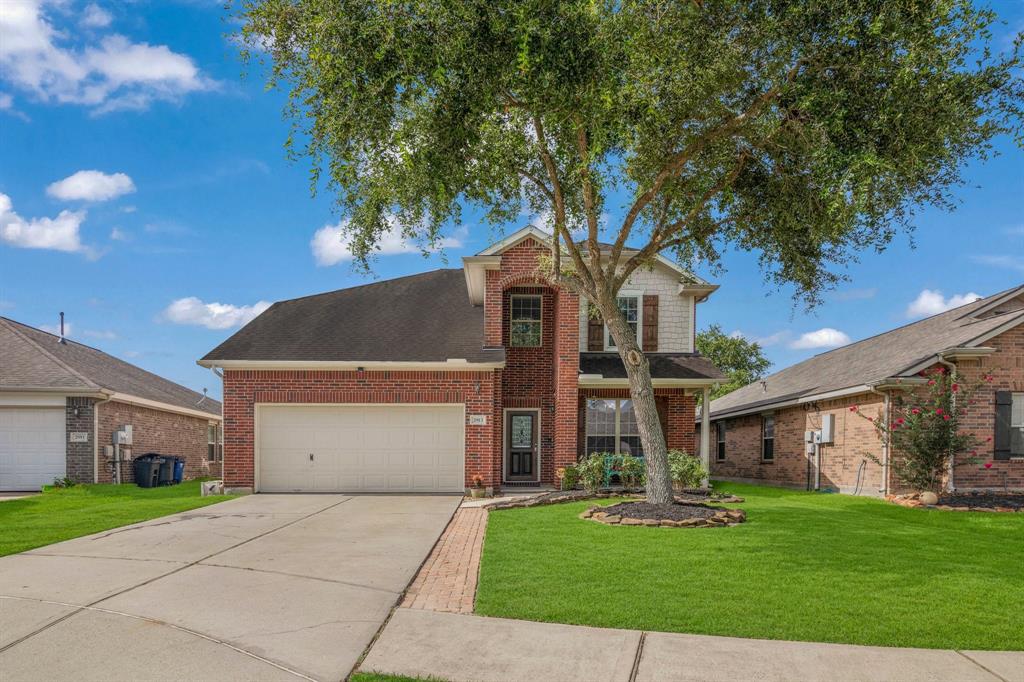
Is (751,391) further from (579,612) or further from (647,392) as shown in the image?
(579,612)

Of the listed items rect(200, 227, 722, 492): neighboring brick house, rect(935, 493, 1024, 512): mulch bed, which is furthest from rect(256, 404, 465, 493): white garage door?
rect(935, 493, 1024, 512): mulch bed

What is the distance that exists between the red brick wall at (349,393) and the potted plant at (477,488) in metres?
0.18

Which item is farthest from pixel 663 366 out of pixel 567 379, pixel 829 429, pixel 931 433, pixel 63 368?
pixel 63 368

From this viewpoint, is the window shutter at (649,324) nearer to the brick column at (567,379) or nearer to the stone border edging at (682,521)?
the brick column at (567,379)

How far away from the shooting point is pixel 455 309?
18766 millimetres

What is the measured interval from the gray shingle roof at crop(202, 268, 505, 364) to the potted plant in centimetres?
266

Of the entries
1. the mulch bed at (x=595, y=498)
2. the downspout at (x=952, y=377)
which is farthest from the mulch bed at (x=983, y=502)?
the mulch bed at (x=595, y=498)

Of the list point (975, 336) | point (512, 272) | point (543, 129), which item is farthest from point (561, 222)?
point (975, 336)

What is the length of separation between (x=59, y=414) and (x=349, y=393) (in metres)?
8.19

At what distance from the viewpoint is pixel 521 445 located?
17672mm

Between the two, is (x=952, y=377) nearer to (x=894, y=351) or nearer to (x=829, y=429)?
(x=894, y=351)

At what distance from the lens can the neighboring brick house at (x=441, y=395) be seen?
1605cm

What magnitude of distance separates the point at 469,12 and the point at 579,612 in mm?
7505

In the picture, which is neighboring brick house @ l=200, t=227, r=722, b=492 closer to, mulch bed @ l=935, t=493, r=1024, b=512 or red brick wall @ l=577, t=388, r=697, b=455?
red brick wall @ l=577, t=388, r=697, b=455
